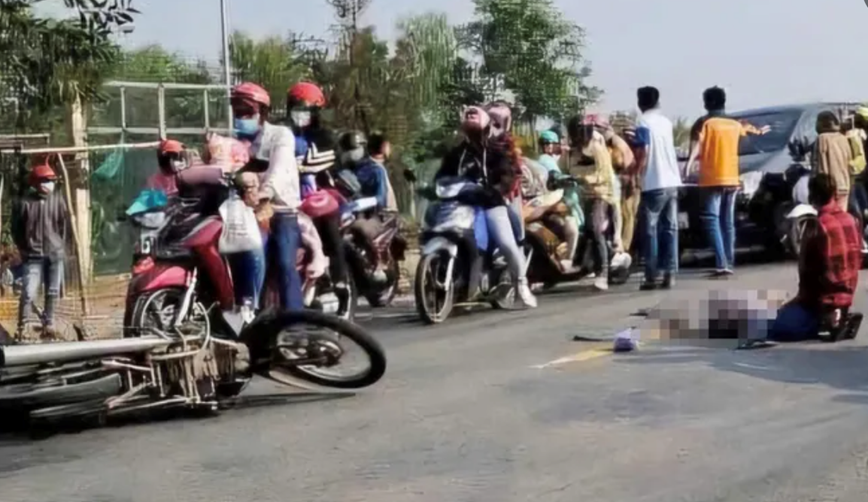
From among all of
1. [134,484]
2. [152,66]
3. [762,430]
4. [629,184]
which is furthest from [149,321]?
[152,66]

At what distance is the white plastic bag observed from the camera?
404 inches

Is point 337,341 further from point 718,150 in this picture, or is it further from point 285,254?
point 718,150

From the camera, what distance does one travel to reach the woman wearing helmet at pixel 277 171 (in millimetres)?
10898

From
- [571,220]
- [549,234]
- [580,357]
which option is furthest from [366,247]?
[580,357]

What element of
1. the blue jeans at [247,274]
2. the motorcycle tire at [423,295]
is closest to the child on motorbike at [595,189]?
the motorcycle tire at [423,295]

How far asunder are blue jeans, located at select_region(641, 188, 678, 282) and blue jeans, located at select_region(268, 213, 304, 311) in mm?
4873

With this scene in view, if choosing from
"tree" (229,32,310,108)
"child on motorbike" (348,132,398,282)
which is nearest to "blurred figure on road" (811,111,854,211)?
"child on motorbike" (348,132,398,282)

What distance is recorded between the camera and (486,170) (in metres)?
13.5

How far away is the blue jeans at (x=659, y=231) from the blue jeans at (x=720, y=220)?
0.48 meters

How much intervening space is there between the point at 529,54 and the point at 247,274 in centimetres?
1925

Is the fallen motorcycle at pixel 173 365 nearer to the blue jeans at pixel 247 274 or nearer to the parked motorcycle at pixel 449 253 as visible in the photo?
the blue jeans at pixel 247 274

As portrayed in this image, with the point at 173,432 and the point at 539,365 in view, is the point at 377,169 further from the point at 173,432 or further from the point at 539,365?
the point at 173,432

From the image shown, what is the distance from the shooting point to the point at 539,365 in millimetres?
10469

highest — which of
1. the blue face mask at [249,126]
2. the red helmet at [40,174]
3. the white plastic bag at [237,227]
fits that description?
the blue face mask at [249,126]
